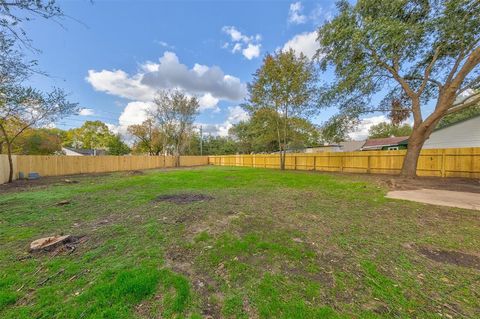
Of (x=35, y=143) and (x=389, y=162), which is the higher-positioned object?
(x=35, y=143)

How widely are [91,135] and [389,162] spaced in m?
43.8

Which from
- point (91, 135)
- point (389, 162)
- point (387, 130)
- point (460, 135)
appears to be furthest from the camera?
point (387, 130)

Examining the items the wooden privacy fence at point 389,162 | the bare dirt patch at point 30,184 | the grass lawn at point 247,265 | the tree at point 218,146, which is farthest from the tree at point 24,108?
the tree at point 218,146

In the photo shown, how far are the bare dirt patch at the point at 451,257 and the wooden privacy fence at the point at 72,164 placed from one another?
53.9ft

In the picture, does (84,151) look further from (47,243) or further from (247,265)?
(247,265)

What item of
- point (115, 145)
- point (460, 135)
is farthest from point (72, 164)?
point (460, 135)

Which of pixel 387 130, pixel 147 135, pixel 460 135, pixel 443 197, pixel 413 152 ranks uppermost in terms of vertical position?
pixel 387 130

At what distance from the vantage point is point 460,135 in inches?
453

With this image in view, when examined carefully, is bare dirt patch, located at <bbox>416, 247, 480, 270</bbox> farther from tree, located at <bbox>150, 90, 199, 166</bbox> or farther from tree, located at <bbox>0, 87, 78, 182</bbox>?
tree, located at <bbox>150, 90, 199, 166</bbox>

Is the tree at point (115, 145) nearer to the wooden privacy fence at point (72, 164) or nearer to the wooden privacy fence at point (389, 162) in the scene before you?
the wooden privacy fence at point (72, 164)

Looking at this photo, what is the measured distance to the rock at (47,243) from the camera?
8.85ft

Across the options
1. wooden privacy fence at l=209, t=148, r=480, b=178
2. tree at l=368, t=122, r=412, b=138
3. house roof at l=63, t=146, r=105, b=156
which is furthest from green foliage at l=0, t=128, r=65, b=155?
tree at l=368, t=122, r=412, b=138

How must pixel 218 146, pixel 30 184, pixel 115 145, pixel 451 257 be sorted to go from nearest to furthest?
pixel 451 257
pixel 30 184
pixel 115 145
pixel 218 146

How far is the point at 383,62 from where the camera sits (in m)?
7.86
